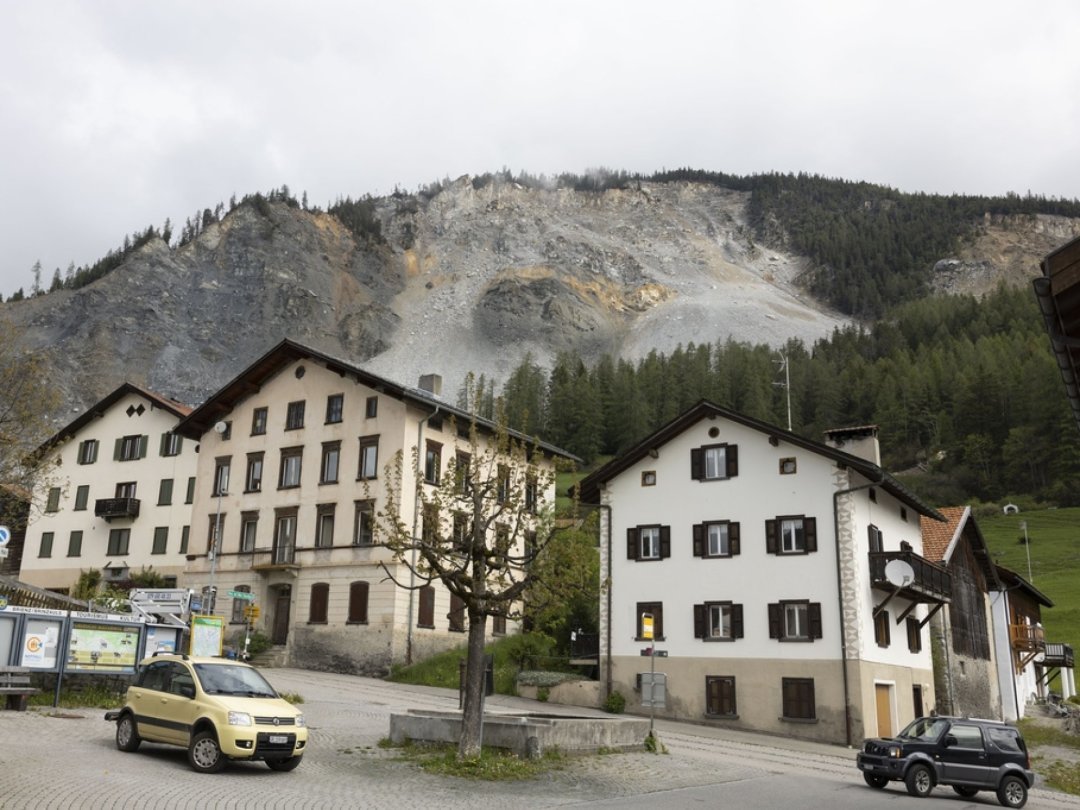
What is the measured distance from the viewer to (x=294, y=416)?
48.1 meters

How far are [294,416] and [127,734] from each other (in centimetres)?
3101

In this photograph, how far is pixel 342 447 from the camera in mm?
45688

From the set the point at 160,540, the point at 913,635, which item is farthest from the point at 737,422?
the point at 160,540

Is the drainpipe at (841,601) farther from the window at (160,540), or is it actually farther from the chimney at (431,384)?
the window at (160,540)

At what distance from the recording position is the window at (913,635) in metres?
36.9

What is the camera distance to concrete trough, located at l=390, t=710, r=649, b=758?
2019 cm

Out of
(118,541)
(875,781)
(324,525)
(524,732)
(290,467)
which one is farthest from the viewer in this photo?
(118,541)

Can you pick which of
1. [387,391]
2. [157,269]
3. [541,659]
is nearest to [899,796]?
[541,659]

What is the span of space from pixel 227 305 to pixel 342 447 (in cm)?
14745

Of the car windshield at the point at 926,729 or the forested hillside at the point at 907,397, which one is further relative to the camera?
the forested hillside at the point at 907,397

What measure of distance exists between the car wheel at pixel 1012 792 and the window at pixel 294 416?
35.0m

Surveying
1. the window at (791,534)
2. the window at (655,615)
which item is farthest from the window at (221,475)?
the window at (791,534)

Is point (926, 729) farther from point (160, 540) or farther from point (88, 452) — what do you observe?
point (88, 452)

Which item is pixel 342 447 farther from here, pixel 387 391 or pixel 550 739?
pixel 550 739
